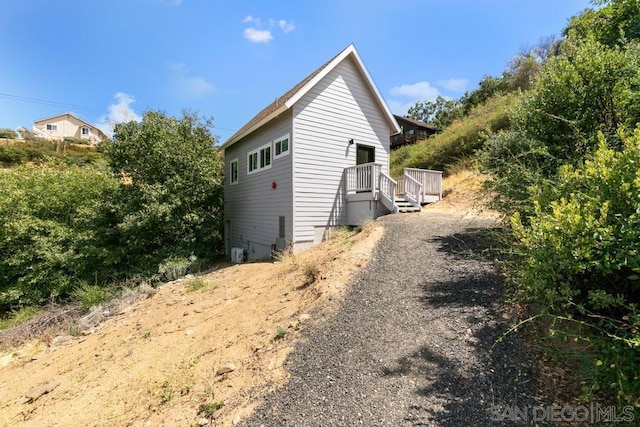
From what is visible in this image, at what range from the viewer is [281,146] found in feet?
33.1

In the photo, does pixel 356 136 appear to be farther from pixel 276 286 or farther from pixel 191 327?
pixel 191 327

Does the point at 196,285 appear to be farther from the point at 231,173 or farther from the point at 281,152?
the point at 231,173

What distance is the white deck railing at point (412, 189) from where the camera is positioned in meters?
10.4

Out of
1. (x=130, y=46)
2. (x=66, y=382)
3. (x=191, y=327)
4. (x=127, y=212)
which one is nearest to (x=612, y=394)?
(x=191, y=327)

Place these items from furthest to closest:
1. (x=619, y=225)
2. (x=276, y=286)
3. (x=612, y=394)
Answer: (x=276, y=286), (x=612, y=394), (x=619, y=225)

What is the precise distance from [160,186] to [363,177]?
8.05m

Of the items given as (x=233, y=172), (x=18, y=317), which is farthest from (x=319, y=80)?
(x=18, y=317)

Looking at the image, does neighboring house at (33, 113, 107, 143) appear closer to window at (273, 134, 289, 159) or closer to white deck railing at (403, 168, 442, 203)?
window at (273, 134, 289, 159)

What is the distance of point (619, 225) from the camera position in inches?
72.6

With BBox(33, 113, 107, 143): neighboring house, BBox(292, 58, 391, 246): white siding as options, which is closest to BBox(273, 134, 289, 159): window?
BBox(292, 58, 391, 246): white siding

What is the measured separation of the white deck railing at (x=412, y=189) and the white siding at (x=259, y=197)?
4.46 m

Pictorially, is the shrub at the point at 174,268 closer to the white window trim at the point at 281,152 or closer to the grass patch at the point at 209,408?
the white window trim at the point at 281,152

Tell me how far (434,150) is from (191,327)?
17.4 metres

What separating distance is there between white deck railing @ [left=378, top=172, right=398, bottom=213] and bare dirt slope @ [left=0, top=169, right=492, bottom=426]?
2324mm
